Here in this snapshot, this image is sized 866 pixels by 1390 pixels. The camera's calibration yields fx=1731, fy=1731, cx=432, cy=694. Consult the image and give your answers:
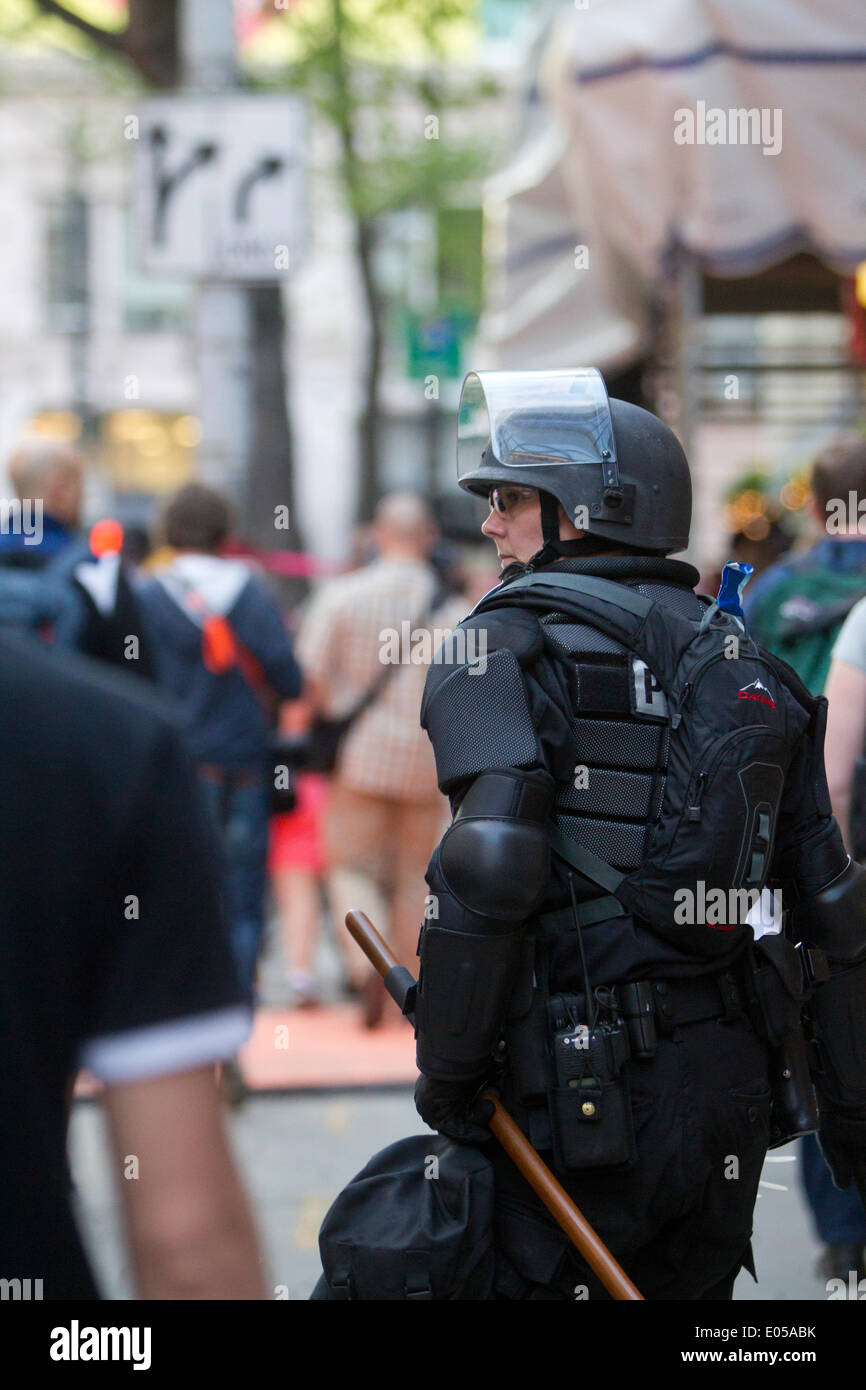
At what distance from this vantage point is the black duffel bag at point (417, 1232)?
7.88 ft

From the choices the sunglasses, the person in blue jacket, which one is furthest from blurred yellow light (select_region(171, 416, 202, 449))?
the sunglasses

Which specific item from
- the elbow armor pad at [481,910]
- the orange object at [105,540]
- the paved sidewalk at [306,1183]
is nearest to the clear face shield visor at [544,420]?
the elbow armor pad at [481,910]

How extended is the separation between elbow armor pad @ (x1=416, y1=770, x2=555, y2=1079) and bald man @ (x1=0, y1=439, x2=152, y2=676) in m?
2.42

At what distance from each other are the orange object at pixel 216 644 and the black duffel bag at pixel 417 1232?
345 cm

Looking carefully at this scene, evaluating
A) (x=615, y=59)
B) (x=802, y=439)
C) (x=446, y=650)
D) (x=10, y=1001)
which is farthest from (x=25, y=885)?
(x=802, y=439)

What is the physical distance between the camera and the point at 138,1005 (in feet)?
4.38

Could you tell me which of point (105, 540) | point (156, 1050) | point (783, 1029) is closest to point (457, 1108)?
point (783, 1029)

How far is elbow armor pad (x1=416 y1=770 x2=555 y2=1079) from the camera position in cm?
234

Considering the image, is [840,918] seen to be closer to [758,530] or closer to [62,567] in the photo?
[62,567]

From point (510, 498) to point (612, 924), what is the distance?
28.4 inches

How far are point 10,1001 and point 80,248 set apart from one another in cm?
3283

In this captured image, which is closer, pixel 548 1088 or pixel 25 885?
pixel 25 885

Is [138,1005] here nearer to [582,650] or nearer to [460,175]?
[582,650]

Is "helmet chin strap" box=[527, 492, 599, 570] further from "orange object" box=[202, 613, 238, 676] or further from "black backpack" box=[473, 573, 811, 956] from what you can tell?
"orange object" box=[202, 613, 238, 676]
